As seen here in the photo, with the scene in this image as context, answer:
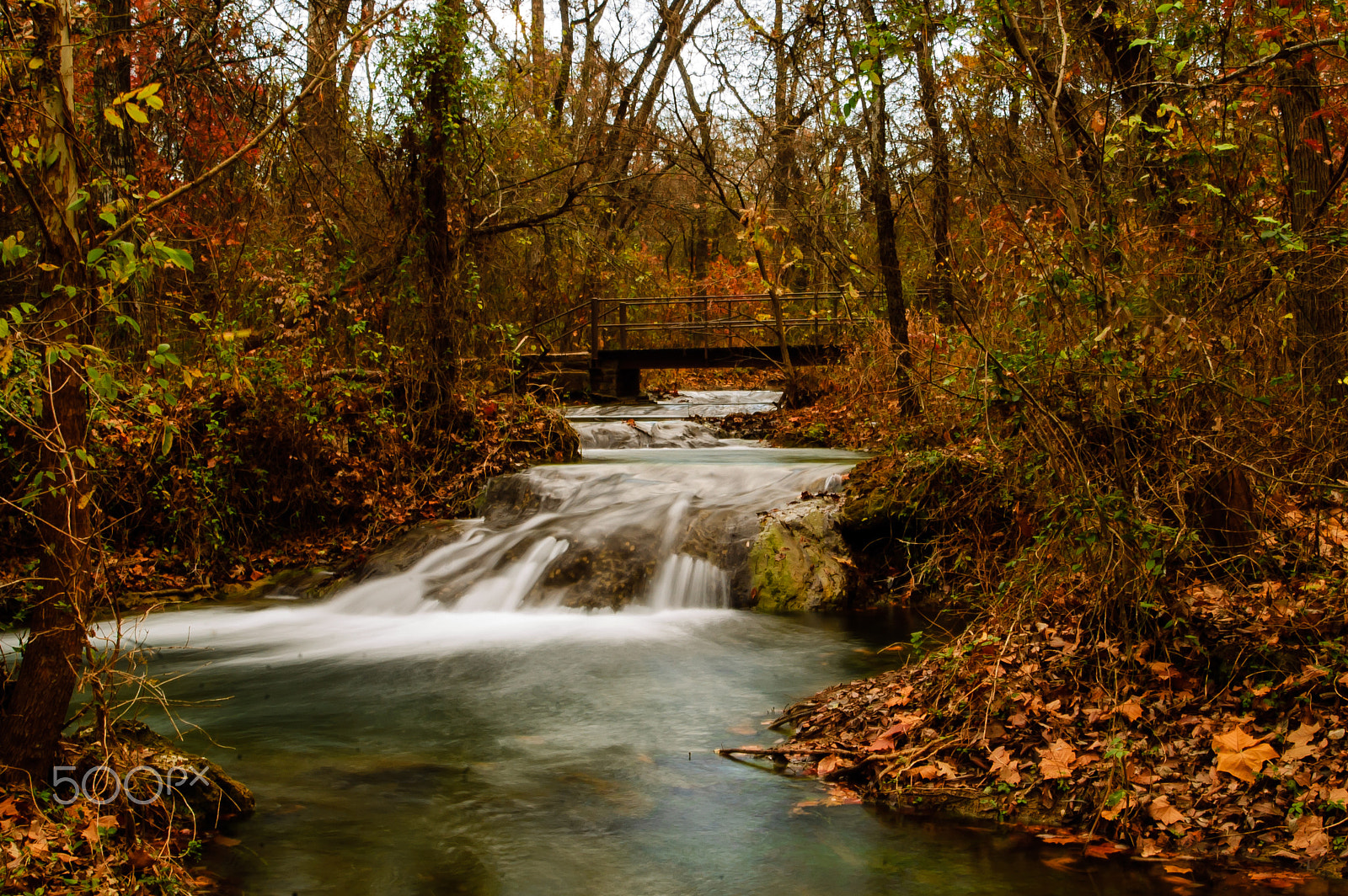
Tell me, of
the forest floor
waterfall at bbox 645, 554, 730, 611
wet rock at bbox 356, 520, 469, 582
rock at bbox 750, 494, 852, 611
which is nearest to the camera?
rock at bbox 750, 494, 852, 611

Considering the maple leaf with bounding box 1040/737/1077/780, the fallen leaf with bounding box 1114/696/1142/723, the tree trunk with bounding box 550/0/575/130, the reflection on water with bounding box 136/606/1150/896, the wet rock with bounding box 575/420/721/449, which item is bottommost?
the reflection on water with bounding box 136/606/1150/896

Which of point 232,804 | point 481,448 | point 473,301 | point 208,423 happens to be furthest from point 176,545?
point 232,804

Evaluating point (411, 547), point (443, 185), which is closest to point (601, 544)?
point (411, 547)

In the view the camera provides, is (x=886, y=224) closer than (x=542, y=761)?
No

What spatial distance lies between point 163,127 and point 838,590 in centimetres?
986

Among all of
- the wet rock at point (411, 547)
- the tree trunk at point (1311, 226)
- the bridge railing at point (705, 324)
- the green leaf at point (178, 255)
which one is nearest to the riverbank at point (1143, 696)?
the tree trunk at point (1311, 226)

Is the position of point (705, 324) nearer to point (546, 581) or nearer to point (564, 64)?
point (564, 64)

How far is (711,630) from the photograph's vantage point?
853 centimetres

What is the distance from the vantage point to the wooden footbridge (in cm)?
1859

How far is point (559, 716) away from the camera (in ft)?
21.0

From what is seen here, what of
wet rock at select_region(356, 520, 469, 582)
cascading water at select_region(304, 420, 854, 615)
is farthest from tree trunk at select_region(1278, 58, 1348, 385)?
wet rock at select_region(356, 520, 469, 582)

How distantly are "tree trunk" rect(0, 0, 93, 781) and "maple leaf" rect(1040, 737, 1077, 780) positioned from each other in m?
4.01

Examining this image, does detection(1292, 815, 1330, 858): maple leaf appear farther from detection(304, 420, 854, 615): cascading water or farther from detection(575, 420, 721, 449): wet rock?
detection(575, 420, 721, 449): wet rock

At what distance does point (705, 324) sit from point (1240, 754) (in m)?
17.6
